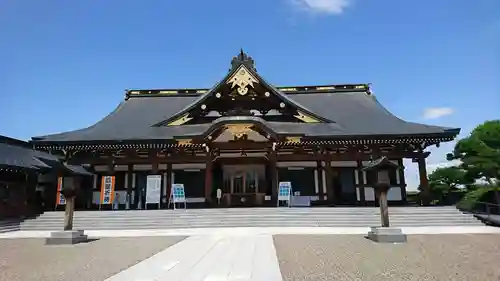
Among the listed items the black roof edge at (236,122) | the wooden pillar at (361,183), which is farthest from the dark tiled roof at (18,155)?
the wooden pillar at (361,183)

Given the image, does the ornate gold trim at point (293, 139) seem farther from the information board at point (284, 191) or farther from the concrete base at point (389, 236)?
the concrete base at point (389, 236)

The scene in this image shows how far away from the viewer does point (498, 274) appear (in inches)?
211

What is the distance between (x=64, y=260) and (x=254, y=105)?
42.3ft

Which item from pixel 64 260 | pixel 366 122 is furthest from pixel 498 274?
pixel 366 122

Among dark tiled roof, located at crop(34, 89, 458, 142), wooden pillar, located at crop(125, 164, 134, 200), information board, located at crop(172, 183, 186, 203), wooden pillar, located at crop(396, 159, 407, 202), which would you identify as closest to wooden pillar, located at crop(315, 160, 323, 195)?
dark tiled roof, located at crop(34, 89, 458, 142)

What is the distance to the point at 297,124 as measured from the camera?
17375mm

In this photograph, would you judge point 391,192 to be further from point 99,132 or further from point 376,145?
point 99,132

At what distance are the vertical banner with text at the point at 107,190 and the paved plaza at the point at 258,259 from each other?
17.2ft

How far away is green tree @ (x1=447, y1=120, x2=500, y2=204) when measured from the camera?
21.5m

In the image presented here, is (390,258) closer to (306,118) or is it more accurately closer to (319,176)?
(319,176)

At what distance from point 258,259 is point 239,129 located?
9591mm

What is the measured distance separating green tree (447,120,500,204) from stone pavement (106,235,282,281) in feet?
60.5

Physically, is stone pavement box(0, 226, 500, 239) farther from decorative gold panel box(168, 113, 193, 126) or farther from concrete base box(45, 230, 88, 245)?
decorative gold panel box(168, 113, 193, 126)

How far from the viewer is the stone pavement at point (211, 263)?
5316 millimetres
